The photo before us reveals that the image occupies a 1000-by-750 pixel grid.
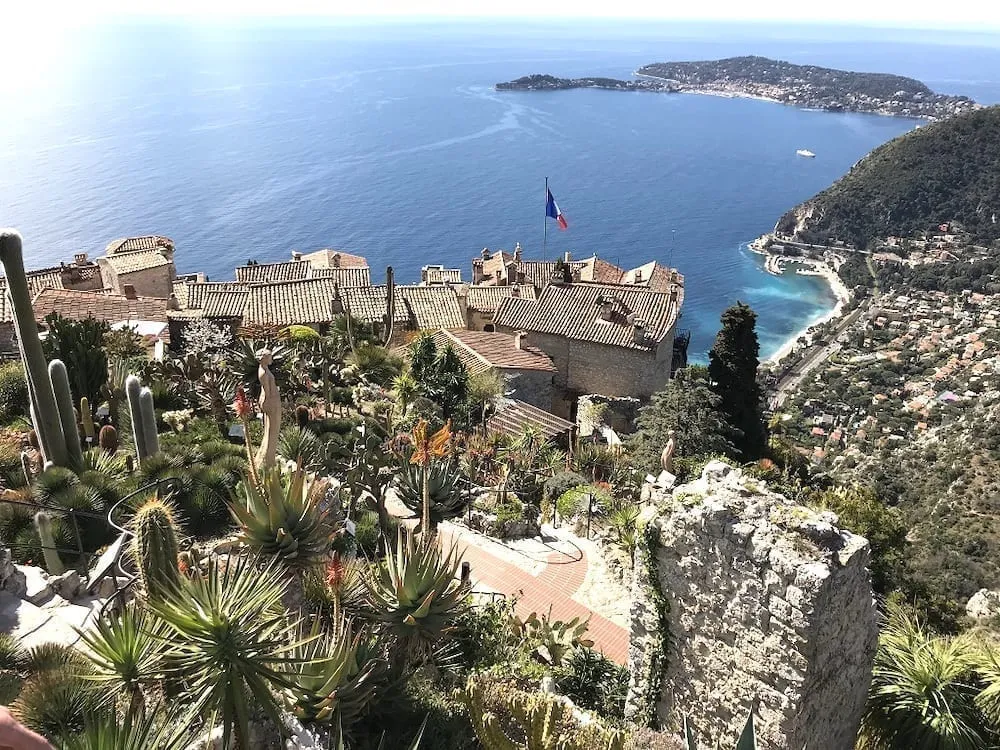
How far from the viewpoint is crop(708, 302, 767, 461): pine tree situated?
21.0 metres

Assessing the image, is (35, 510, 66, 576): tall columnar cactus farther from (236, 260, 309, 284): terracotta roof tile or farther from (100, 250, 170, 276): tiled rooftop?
(236, 260, 309, 284): terracotta roof tile

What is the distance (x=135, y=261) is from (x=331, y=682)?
29.5 metres

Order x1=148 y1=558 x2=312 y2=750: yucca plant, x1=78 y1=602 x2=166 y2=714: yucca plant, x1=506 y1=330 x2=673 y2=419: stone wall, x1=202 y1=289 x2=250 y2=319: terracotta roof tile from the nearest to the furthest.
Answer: x1=148 y1=558 x2=312 y2=750: yucca plant
x1=78 y1=602 x2=166 y2=714: yucca plant
x1=202 y1=289 x2=250 y2=319: terracotta roof tile
x1=506 y1=330 x2=673 y2=419: stone wall

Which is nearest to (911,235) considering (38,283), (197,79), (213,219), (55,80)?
(213,219)

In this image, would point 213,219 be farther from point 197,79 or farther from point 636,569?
point 197,79

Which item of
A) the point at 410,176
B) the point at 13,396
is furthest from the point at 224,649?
the point at 410,176

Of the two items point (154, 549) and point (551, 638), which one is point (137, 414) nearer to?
point (154, 549)

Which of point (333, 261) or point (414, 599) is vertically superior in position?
point (414, 599)

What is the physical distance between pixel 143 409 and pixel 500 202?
83.8 meters

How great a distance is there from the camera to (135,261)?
101 feet

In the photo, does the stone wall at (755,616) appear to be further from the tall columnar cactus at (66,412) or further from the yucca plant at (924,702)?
the tall columnar cactus at (66,412)

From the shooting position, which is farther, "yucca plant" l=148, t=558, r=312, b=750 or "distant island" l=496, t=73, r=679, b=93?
"distant island" l=496, t=73, r=679, b=93

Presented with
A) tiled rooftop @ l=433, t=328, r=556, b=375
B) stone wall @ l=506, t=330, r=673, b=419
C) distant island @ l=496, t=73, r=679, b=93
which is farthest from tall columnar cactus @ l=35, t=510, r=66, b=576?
distant island @ l=496, t=73, r=679, b=93

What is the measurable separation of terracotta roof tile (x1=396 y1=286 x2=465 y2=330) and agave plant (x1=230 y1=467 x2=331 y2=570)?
20.4 m
